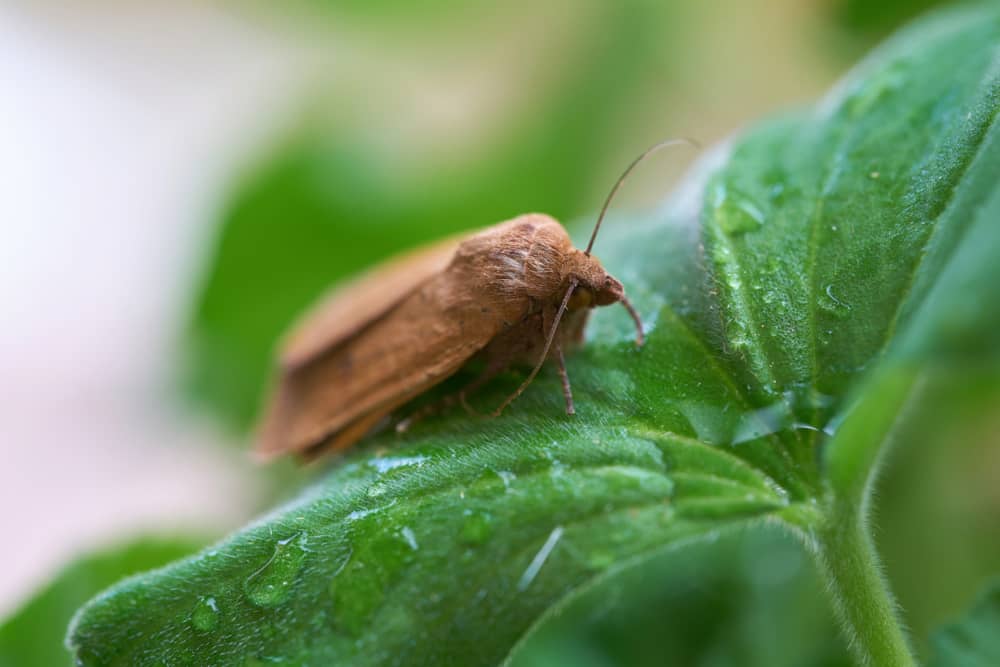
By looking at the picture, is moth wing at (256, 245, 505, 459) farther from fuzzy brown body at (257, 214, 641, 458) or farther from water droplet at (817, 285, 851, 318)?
water droplet at (817, 285, 851, 318)

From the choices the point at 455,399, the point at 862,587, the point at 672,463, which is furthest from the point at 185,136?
the point at 862,587

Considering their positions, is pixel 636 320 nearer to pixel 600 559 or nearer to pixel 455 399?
pixel 455 399

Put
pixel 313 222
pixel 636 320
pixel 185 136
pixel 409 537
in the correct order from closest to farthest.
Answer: pixel 409 537 < pixel 636 320 < pixel 313 222 < pixel 185 136

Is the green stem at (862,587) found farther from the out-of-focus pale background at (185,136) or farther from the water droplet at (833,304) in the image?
the out-of-focus pale background at (185,136)

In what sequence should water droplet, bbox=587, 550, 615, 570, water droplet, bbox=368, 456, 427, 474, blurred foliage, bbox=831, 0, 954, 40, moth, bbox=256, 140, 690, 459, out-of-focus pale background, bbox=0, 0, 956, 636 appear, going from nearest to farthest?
water droplet, bbox=587, 550, 615, 570 → water droplet, bbox=368, 456, 427, 474 → moth, bbox=256, 140, 690, 459 → blurred foliage, bbox=831, 0, 954, 40 → out-of-focus pale background, bbox=0, 0, 956, 636

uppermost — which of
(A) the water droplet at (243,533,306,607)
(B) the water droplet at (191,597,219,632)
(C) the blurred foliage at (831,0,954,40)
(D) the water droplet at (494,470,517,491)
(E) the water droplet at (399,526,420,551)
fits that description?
(C) the blurred foliage at (831,0,954,40)

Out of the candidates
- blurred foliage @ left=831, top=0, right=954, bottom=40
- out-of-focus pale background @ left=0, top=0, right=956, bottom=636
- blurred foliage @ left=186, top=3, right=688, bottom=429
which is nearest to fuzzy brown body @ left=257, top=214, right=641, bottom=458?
out-of-focus pale background @ left=0, top=0, right=956, bottom=636
